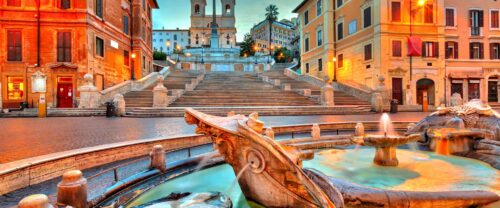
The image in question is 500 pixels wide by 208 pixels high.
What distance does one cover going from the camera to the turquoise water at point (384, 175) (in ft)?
16.1

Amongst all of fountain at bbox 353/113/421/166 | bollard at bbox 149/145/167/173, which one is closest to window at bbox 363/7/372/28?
fountain at bbox 353/113/421/166

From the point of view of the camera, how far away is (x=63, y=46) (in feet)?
79.7

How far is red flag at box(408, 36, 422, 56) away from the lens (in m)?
27.5

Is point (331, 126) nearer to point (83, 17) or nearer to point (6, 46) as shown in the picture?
point (83, 17)

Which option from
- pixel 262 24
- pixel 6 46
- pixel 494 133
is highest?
pixel 262 24

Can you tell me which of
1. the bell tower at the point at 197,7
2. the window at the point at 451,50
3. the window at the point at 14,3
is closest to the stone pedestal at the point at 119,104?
the window at the point at 14,3

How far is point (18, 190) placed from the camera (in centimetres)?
439

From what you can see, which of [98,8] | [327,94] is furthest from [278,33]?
[327,94]

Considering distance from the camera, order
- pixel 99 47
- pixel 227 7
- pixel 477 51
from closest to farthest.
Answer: pixel 99 47
pixel 477 51
pixel 227 7

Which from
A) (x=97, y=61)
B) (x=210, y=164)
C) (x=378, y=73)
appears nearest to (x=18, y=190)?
(x=210, y=164)

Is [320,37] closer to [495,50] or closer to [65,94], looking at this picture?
[495,50]

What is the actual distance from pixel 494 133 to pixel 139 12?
36.5 metres

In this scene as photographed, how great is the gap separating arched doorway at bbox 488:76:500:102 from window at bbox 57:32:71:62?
134 ft

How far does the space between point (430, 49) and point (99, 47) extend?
31.7 metres
